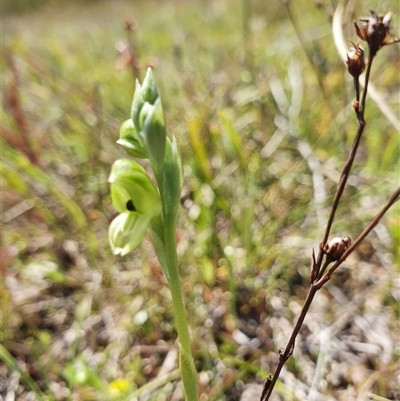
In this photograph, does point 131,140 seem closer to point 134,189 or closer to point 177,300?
point 134,189

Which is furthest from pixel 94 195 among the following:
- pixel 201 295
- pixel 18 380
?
pixel 18 380

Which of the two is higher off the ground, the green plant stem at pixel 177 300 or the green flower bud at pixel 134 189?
the green flower bud at pixel 134 189

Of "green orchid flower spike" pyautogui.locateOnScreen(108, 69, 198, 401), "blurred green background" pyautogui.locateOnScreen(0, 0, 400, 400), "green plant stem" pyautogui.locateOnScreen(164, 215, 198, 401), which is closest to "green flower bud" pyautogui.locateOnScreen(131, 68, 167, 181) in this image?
"green orchid flower spike" pyautogui.locateOnScreen(108, 69, 198, 401)

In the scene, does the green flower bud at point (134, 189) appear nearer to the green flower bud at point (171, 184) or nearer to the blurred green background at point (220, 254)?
the green flower bud at point (171, 184)

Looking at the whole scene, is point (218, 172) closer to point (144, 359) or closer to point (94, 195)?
point (94, 195)

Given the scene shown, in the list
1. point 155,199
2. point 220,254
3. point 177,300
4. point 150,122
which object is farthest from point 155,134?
point 220,254

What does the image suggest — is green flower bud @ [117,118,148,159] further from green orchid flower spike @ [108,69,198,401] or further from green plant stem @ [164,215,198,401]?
green plant stem @ [164,215,198,401]

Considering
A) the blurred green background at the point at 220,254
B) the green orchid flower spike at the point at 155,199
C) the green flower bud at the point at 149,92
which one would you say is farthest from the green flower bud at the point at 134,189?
the blurred green background at the point at 220,254
